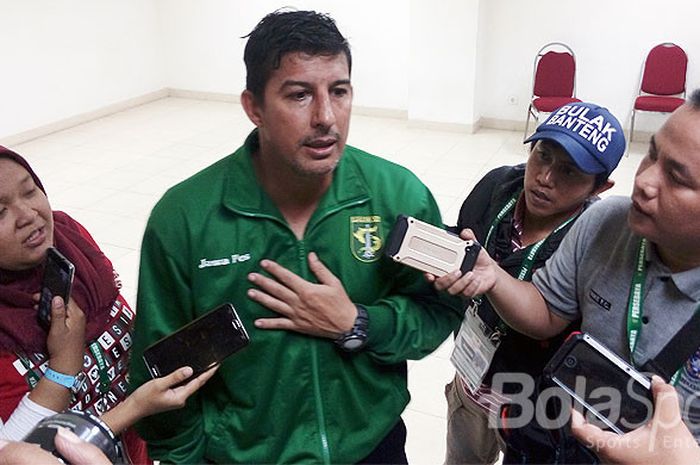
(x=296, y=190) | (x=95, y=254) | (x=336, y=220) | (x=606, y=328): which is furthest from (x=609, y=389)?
(x=95, y=254)

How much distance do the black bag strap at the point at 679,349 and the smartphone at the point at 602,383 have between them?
44 millimetres

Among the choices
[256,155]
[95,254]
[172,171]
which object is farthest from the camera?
[172,171]

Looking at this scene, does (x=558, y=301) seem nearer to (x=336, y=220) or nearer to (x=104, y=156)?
(x=336, y=220)

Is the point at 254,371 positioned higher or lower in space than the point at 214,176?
lower

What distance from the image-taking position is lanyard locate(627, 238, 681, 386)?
1.09m

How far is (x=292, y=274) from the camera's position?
1.13 metres

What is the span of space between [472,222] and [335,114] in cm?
62

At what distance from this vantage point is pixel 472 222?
63.0 inches

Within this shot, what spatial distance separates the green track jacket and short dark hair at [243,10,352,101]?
0.16m

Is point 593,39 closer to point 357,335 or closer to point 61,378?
point 357,335

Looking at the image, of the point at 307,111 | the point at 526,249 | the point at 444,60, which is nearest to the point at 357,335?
the point at 307,111

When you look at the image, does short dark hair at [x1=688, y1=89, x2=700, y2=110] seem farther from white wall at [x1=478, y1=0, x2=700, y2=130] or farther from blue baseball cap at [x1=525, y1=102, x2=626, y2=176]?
white wall at [x1=478, y1=0, x2=700, y2=130]

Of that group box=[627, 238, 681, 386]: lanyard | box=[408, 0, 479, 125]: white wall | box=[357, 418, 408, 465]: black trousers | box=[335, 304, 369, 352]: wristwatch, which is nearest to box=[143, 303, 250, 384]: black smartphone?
box=[335, 304, 369, 352]: wristwatch

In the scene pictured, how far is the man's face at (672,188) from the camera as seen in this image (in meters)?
0.96
